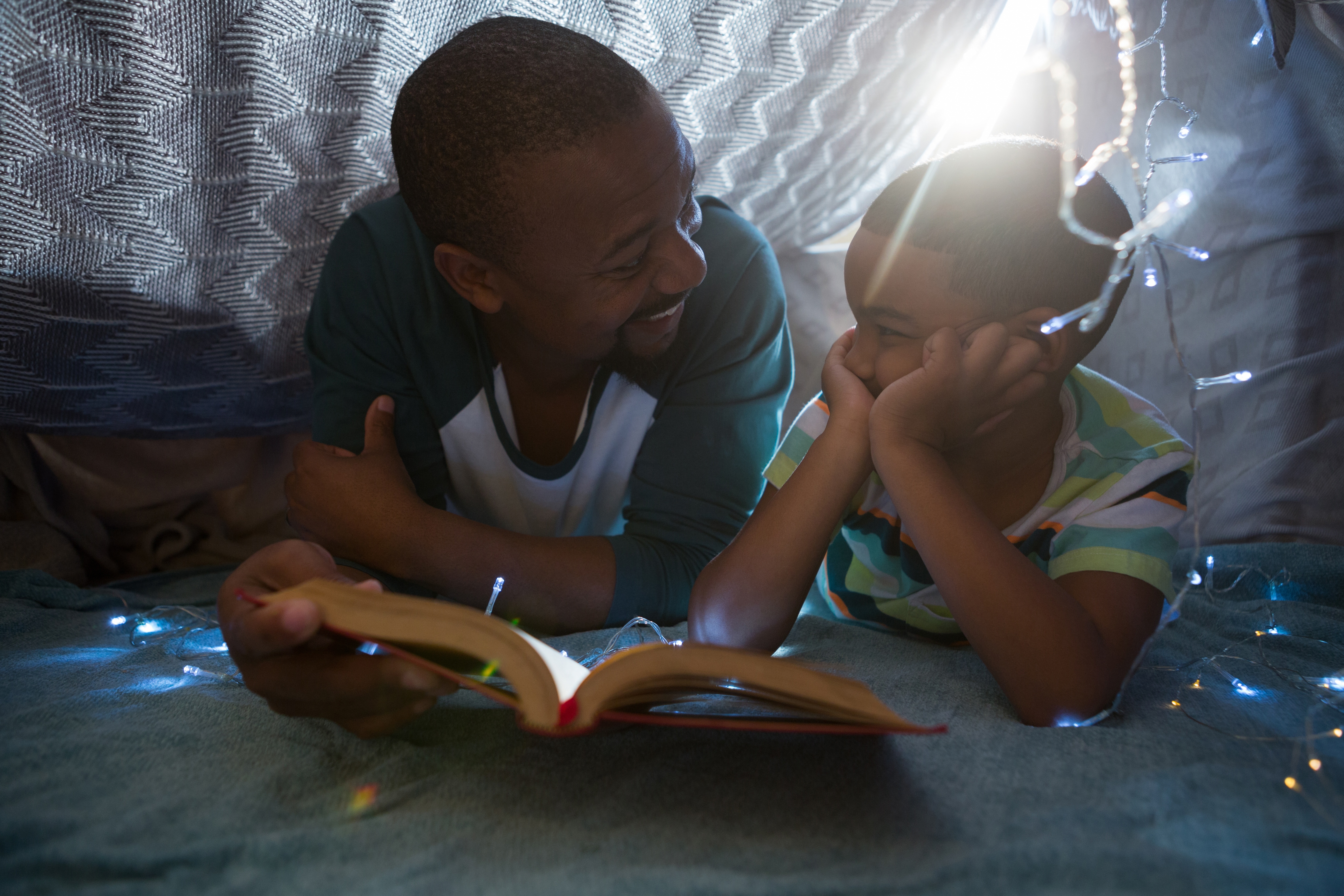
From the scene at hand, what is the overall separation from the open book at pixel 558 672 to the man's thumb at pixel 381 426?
457 mm

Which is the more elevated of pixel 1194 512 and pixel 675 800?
pixel 1194 512

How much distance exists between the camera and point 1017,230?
2.61 feet

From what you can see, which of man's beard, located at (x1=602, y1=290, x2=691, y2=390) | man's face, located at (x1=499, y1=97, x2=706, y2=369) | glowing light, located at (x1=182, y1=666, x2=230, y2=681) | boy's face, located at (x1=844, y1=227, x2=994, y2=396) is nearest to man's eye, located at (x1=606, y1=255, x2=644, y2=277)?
man's face, located at (x1=499, y1=97, x2=706, y2=369)

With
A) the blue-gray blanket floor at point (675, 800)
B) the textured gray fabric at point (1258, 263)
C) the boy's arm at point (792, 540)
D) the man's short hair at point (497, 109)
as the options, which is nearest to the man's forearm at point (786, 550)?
the boy's arm at point (792, 540)

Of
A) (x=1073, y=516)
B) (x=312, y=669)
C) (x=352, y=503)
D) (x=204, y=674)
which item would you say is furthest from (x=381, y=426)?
(x=1073, y=516)

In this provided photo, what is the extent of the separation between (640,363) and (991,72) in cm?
79

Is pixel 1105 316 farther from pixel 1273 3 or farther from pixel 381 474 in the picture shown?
pixel 381 474

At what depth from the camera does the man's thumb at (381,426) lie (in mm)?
1015

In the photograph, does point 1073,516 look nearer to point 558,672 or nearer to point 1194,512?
point 1194,512

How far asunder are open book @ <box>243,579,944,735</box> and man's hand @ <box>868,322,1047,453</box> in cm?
32

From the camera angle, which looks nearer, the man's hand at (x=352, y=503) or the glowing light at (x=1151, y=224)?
the glowing light at (x=1151, y=224)

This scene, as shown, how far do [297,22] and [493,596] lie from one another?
2.39 ft

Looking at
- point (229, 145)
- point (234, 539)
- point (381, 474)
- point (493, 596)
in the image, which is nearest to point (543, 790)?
point (493, 596)

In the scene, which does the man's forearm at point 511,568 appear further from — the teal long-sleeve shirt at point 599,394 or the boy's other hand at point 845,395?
the boy's other hand at point 845,395
